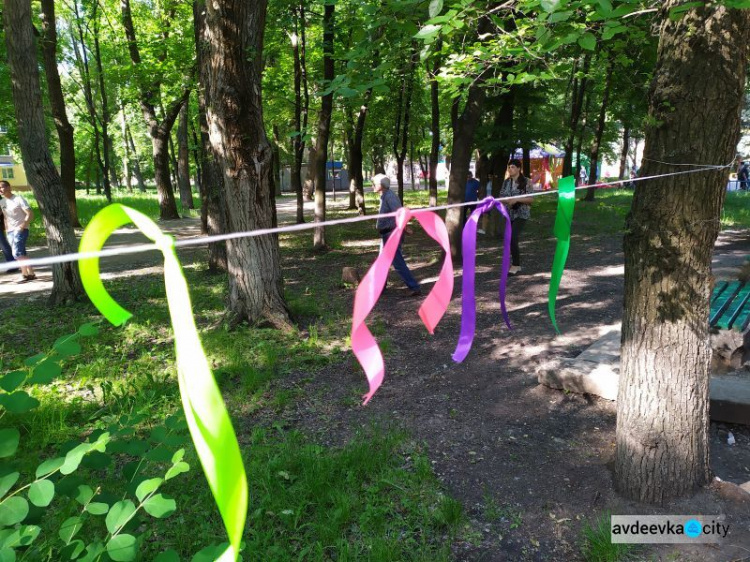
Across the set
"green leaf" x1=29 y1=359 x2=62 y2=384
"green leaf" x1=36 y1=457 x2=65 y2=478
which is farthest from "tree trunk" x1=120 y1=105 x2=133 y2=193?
"green leaf" x1=36 y1=457 x2=65 y2=478

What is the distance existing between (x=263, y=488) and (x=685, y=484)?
2404mm

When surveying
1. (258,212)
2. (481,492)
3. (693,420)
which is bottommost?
(481,492)

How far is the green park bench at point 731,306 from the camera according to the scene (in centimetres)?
438

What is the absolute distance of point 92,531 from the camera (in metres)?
2.74

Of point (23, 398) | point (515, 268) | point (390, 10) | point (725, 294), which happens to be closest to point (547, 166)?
point (515, 268)

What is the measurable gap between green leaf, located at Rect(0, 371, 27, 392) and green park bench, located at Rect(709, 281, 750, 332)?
4831mm

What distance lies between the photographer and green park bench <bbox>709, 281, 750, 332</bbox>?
4379 millimetres

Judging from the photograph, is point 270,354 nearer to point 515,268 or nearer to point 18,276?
point 515,268

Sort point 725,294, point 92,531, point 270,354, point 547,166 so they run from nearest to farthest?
point 92,531 < point 270,354 < point 725,294 < point 547,166

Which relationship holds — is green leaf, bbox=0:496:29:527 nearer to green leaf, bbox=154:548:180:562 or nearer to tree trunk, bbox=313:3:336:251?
green leaf, bbox=154:548:180:562

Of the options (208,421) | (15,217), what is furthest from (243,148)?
(15,217)

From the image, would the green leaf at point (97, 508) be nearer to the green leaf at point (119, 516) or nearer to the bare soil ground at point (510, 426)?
the green leaf at point (119, 516)

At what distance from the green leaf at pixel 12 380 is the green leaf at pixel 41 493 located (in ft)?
0.98

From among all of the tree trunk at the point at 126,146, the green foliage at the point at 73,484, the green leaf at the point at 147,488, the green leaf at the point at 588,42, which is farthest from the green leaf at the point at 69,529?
the tree trunk at the point at 126,146
